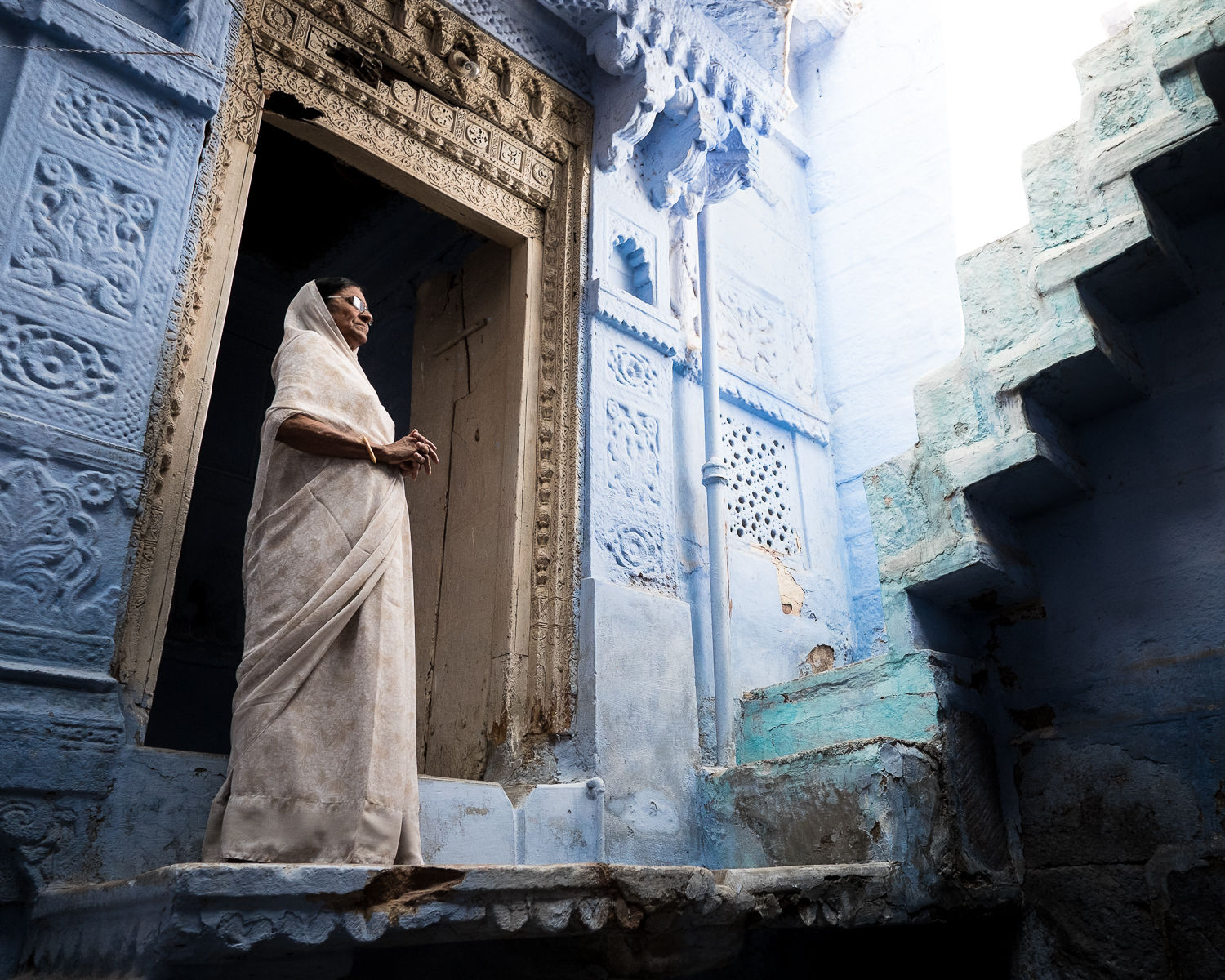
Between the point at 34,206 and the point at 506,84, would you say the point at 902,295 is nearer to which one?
the point at 506,84

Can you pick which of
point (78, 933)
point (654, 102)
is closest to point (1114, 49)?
point (654, 102)

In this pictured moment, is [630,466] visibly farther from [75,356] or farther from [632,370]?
[75,356]

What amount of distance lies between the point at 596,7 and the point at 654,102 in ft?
1.64

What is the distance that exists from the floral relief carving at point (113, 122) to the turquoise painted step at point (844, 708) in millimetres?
2986

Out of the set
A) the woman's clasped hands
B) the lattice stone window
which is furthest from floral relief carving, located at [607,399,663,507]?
the woman's clasped hands

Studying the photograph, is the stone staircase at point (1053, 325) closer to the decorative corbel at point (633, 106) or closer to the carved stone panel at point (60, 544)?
the decorative corbel at point (633, 106)

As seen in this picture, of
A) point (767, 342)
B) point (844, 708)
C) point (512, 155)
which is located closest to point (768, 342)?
point (767, 342)

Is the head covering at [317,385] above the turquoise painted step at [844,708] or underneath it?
above

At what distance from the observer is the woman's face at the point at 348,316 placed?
3.27 metres

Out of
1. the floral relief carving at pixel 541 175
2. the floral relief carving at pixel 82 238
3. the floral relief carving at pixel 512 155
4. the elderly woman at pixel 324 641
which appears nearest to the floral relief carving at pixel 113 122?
the floral relief carving at pixel 82 238

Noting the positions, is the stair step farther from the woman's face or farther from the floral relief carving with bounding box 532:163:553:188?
the floral relief carving with bounding box 532:163:553:188

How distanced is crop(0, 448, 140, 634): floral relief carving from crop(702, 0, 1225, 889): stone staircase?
7.70ft

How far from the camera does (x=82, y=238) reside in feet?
9.86

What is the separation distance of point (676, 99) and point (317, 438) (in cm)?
279
